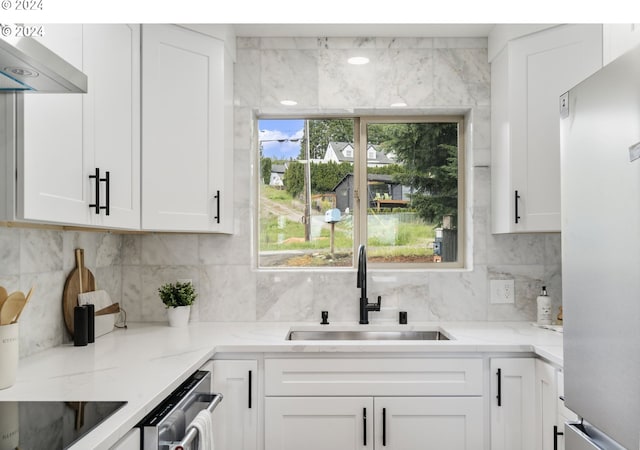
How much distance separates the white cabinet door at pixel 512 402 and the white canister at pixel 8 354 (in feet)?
5.90

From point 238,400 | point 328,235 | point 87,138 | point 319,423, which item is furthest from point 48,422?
point 328,235

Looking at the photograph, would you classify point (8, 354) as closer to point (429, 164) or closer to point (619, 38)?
point (619, 38)

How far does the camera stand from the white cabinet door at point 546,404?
6.49ft

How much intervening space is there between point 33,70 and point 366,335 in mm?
2027

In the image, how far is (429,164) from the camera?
2.98 m

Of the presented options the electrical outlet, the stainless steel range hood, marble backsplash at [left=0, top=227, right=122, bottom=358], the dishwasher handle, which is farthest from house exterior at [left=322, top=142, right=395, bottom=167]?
the stainless steel range hood

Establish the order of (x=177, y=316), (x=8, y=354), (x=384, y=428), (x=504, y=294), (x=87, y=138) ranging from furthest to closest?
(x=504, y=294)
(x=177, y=316)
(x=384, y=428)
(x=87, y=138)
(x=8, y=354)

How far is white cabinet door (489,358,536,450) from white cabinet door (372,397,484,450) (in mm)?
74

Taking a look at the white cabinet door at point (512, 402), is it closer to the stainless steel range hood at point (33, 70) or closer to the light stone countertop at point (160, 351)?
the light stone countertop at point (160, 351)

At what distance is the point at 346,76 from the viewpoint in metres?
2.82

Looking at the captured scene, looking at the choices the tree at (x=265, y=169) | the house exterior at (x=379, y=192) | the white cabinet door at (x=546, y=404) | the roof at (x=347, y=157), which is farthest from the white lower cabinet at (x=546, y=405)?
the tree at (x=265, y=169)

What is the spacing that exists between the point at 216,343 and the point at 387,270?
108 cm

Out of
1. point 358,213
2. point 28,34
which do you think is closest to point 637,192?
point 28,34
